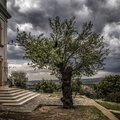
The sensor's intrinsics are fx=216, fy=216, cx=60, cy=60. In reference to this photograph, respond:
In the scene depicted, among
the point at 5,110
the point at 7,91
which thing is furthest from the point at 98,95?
the point at 5,110

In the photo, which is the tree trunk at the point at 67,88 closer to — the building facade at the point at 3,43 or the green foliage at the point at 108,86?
the building facade at the point at 3,43

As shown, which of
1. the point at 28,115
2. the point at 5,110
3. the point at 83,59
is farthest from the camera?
the point at 83,59

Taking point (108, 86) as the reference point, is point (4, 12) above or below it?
above

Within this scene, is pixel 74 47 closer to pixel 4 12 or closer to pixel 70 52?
pixel 70 52

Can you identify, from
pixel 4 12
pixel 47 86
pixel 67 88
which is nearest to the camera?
pixel 67 88

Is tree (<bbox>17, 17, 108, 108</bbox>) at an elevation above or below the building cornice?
below

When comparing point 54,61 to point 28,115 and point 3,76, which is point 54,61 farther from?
point 3,76

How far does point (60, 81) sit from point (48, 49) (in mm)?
3059

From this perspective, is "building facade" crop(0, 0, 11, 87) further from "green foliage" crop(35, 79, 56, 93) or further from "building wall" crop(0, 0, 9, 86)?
"green foliage" crop(35, 79, 56, 93)

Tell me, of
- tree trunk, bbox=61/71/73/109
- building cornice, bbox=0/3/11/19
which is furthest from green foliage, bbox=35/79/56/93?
tree trunk, bbox=61/71/73/109

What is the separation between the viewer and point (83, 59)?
16.1 meters

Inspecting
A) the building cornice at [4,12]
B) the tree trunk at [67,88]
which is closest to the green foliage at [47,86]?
the building cornice at [4,12]

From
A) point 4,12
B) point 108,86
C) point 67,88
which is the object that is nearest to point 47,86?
point 108,86

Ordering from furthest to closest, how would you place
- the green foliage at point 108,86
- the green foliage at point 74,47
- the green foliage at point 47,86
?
the green foliage at point 108,86
the green foliage at point 47,86
the green foliage at point 74,47
